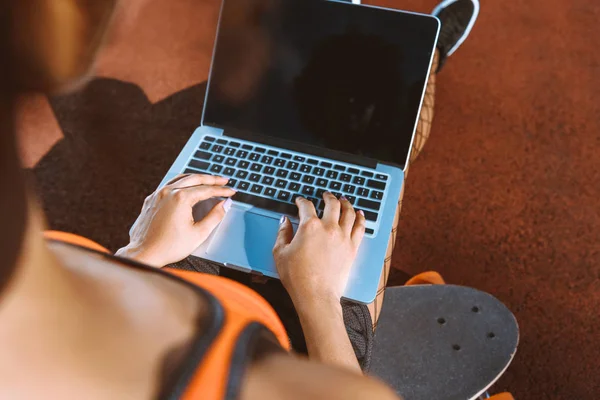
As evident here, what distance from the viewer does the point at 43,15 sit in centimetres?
22

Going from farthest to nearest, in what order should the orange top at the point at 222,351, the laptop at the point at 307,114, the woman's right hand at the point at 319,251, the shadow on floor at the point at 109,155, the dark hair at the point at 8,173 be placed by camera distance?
the shadow on floor at the point at 109,155, the laptop at the point at 307,114, the woman's right hand at the point at 319,251, the orange top at the point at 222,351, the dark hair at the point at 8,173

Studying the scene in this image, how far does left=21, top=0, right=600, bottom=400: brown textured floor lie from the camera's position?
3.86 feet

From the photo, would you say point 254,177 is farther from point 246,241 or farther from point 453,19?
point 453,19

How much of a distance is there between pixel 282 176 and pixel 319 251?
0.68 feet

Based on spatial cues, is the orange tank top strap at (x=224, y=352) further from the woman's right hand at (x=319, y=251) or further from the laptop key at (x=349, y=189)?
the laptop key at (x=349, y=189)

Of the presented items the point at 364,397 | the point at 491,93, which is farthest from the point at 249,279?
the point at 491,93

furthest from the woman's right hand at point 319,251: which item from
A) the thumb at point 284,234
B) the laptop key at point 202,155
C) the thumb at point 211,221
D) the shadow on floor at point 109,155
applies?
the shadow on floor at point 109,155

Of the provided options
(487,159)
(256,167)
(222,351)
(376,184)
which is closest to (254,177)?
(256,167)

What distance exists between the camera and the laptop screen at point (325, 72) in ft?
2.69

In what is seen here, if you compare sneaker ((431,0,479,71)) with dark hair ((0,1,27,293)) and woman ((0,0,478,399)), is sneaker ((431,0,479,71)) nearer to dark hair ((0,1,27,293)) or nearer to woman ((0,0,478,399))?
woman ((0,0,478,399))

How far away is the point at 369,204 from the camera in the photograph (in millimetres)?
841

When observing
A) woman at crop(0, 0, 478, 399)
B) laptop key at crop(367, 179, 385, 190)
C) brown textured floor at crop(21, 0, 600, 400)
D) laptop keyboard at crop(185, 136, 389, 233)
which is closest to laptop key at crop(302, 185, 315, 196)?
laptop keyboard at crop(185, 136, 389, 233)

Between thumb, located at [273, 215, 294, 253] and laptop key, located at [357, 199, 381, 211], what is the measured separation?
14 centimetres

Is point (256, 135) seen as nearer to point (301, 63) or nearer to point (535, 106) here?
point (301, 63)
